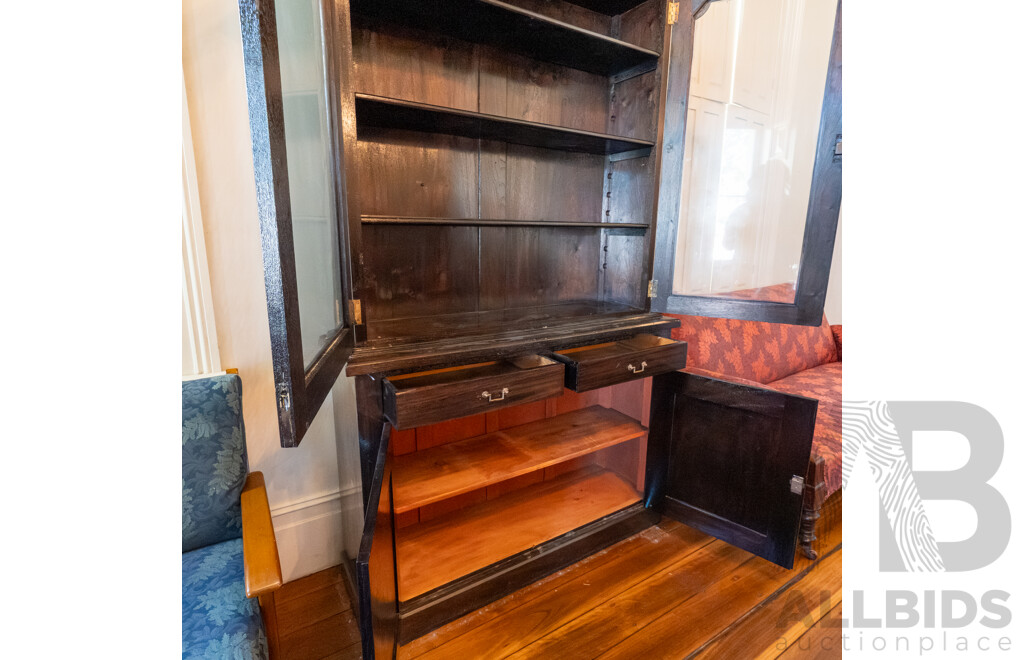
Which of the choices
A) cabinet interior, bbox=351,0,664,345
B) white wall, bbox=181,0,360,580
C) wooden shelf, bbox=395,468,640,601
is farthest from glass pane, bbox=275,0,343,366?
wooden shelf, bbox=395,468,640,601

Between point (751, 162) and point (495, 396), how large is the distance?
1333 millimetres

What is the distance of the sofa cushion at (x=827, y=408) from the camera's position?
182 cm

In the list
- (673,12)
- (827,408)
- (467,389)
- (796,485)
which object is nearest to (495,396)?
(467,389)

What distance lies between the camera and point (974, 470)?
1.09m

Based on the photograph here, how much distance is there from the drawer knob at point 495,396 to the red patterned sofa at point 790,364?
3.00 feet

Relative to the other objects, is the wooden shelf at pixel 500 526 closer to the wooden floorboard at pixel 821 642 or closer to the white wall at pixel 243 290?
the white wall at pixel 243 290

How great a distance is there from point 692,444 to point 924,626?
0.82 metres

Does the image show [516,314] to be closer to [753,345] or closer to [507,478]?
[507,478]

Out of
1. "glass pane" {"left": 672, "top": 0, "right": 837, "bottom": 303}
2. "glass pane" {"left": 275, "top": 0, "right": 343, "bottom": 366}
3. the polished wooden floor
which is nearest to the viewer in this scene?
"glass pane" {"left": 275, "top": 0, "right": 343, "bottom": 366}

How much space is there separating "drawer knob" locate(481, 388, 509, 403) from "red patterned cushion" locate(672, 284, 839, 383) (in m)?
1.04

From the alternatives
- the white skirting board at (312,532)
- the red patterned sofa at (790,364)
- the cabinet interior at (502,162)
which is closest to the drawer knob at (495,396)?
the cabinet interior at (502,162)

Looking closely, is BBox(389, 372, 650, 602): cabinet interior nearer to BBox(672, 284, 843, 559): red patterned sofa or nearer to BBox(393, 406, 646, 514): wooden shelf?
BBox(393, 406, 646, 514): wooden shelf

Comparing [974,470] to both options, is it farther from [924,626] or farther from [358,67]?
[358,67]

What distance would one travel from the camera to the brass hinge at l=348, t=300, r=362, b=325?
4.10 ft
